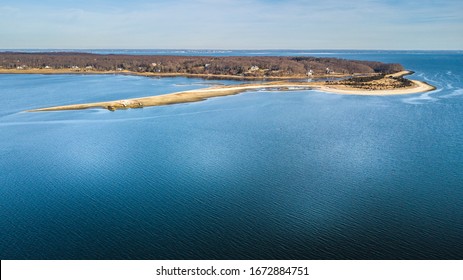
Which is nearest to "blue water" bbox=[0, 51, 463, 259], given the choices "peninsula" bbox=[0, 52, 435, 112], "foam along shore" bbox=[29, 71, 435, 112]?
"foam along shore" bbox=[29, 71, 435, 112]

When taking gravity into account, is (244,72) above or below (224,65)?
below

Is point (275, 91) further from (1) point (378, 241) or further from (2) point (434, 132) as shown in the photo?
(1) point (378, 241)

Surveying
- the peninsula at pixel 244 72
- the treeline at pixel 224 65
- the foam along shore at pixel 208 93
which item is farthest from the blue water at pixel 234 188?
the treeline at pixel 224 65

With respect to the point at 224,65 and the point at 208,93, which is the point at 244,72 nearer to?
the point at 224,65

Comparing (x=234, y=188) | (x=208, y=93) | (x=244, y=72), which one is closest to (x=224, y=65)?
(x=244, y=72)

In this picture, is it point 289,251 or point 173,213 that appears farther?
point 173,213

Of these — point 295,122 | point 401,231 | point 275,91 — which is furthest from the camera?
point 275,91

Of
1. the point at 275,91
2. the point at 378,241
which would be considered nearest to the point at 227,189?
the point at 378,241
